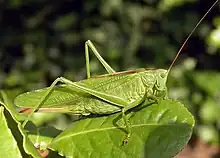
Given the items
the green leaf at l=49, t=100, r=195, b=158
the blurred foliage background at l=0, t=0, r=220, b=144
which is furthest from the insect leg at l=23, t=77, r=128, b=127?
the blurred foliage background at l=0, t=0, r=220, b=144

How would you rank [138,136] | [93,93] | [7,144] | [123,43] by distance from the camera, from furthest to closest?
1. [123,43]
2. [93,93]
3. [138,136]
4. [7,144]

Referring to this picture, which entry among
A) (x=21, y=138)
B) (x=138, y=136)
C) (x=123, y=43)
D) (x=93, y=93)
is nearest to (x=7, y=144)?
(x=21, y=138)

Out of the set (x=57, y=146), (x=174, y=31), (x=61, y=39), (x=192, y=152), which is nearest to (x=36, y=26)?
(x=61, y=39)

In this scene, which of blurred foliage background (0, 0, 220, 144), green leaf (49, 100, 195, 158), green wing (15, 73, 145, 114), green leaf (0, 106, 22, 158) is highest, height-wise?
green leaf (0, 106, 22, 158)

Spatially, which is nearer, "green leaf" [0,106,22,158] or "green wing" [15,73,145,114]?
"green leaf" [0,106,22,158]

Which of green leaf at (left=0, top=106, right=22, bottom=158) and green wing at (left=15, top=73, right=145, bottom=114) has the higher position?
green leaf at (left=0, top=106, right=22, bottom=158)

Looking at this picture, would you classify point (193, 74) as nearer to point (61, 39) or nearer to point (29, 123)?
point (61, 39)

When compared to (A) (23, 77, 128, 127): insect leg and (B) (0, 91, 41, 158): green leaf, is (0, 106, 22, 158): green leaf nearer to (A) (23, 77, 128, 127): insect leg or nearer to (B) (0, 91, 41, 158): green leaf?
(B) (0, 91, 41, 158): green leaf

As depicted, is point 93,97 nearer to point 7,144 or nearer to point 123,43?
point 7,144
